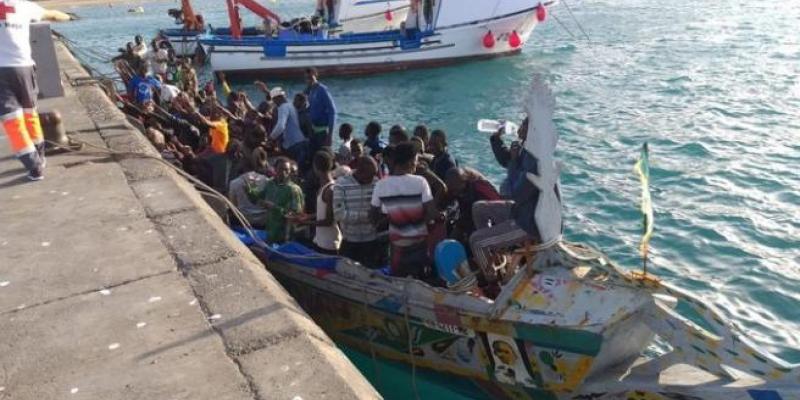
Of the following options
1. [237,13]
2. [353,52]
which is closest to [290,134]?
[353,52]

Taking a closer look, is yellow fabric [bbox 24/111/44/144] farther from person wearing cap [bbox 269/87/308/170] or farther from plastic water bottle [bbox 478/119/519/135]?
plastic water bottle [bbox 478/119/519/135]

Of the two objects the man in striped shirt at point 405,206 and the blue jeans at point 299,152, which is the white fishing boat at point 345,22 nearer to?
the blue jeans at point 299,152

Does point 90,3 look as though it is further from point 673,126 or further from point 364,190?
point 364,190

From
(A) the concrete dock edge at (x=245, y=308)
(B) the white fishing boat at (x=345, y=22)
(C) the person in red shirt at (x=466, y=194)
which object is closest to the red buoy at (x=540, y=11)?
(B) the white fishing boat at (x=345, y=22)

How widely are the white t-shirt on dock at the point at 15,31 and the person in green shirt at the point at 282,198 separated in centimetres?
254

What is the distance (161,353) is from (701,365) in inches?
145

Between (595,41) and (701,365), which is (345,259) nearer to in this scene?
(701,365)

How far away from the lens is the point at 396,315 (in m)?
6.83

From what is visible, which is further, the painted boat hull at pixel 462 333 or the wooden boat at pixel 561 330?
the painted boat hull at pixel 462 333

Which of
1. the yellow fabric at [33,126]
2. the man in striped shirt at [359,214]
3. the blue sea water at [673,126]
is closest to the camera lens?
the man in striped shirt at [359,214]

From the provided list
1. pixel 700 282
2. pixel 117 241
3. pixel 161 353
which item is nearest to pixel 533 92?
pixel 161 353

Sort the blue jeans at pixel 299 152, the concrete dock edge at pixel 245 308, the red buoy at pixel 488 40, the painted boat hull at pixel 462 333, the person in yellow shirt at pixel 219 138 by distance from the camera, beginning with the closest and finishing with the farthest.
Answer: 1. the concrete dock edge at pixel 245 308
2. the painted boat hull at pixel 462 333
3. the person in yellow shirt at pixel 219 138
4. the blue jeans at pixel 299 152
5. the red buoy at pixel 488 40

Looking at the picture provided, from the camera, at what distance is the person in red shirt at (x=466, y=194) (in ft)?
23.8

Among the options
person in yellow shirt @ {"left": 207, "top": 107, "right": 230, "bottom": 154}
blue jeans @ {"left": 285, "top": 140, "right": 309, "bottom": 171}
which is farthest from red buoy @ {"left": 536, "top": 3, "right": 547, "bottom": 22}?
person in yellow shirt @ {"left": 207, "top": 107, "right": 230, "bottom": 154}
